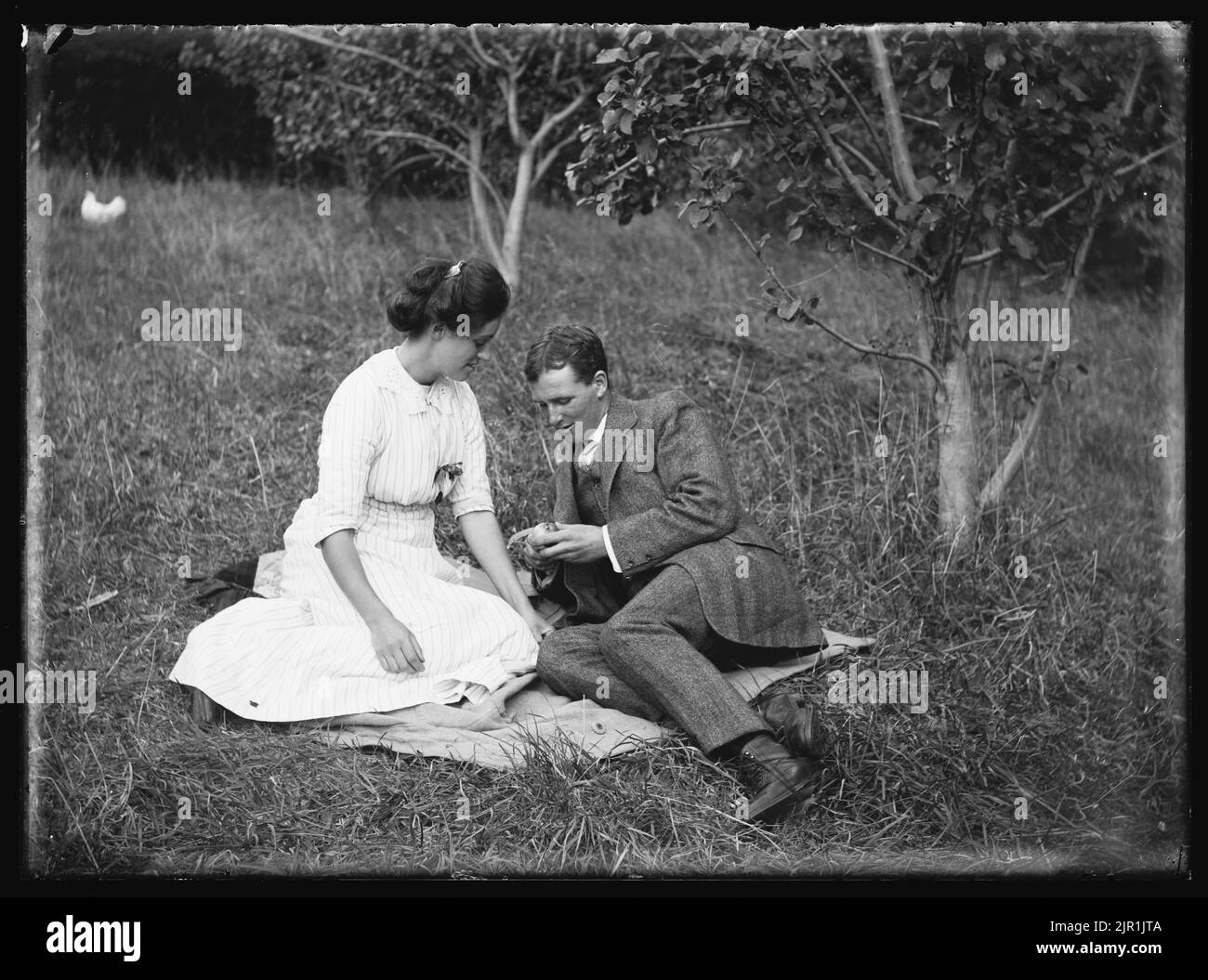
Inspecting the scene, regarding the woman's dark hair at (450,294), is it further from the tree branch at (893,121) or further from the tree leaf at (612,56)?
the tree branch at (893,121)

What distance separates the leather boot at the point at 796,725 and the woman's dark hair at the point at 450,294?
1.62 meters

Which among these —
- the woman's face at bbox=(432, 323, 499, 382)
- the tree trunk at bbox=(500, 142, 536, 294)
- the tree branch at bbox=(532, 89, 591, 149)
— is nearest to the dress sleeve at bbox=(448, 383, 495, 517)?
the woman's face at bbox=(432, 323, 499, 382)

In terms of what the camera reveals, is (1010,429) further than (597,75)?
No

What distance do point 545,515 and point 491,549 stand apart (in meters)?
1.11

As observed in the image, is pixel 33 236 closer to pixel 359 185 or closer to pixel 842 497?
pixel 842 497

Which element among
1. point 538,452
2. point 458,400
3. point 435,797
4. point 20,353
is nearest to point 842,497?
→ point 538,452

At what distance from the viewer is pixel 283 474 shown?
673 centimetres

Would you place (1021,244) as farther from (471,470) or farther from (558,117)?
(558,117)

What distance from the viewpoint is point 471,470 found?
5070 mm

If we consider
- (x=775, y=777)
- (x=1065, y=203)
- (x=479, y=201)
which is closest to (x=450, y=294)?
(x=775, y=777)

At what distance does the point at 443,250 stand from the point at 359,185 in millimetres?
958

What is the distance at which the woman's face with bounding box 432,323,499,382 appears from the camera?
470 centimetres

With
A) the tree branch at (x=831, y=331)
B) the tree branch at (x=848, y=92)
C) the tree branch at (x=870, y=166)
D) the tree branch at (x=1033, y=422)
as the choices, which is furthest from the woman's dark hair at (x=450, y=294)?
the tree branch at (x=1033, y=422)

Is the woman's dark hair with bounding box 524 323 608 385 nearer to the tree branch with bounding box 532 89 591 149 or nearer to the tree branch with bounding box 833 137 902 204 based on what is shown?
the tree branch with bounding box 833 137 902 204
